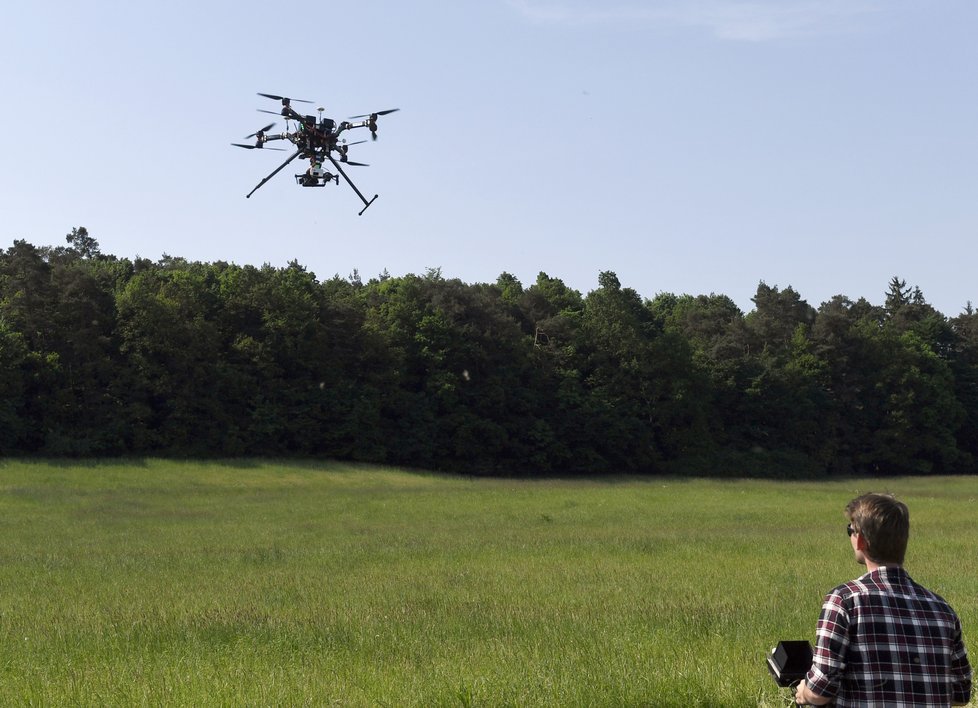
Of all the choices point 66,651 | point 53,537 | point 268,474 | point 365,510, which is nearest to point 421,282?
point 268,474

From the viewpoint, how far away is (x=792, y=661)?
468 centimetres

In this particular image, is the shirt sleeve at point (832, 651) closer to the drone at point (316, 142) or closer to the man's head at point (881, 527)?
the man's head at point (881, 527)

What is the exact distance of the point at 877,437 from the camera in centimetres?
8525

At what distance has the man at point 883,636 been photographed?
452 centimetres

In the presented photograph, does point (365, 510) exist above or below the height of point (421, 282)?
below

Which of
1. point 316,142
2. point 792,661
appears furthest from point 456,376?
point 792,661

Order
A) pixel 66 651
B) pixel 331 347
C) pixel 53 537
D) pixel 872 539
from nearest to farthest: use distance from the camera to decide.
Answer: pixel 872 539
pixel 66 651
pixel 53 537
pixel 331 347

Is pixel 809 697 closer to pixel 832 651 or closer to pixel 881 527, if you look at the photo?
pixel 832 651

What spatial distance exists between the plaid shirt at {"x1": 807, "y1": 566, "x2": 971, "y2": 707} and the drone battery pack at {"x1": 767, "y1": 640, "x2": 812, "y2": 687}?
0.27 ft

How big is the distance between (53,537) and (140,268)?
2263 inches

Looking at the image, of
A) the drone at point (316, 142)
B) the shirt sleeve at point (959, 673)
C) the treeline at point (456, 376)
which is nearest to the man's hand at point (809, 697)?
the shirt sleeve at point (959, 673)

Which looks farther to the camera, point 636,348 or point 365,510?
point 636,348

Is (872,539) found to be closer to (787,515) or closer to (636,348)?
(787,515)

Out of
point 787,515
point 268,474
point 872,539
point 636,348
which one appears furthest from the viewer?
point 636,348
